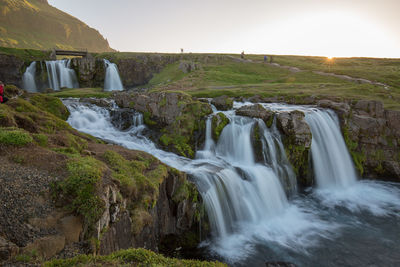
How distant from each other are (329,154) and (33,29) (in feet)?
560

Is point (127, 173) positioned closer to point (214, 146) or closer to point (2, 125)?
point (2, 125)

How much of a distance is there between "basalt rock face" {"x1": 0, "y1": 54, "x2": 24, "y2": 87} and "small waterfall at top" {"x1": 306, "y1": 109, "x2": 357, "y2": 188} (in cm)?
4488

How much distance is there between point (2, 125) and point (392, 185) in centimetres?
2670

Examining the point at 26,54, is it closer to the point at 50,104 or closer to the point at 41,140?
the point at 50,104

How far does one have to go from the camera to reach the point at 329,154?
19.7 metres

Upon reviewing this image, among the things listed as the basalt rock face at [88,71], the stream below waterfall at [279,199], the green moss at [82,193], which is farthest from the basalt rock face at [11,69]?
the green moss at [82,193]

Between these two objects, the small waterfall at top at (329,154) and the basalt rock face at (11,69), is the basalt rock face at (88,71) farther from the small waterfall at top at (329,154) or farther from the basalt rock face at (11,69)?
the small waterfall at top at (329,154)

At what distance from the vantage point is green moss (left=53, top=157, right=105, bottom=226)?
6.09m

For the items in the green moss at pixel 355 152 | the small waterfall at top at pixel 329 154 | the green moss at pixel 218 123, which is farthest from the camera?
the green moss at pixel 355 152

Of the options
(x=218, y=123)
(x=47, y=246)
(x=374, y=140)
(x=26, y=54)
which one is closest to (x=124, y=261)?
(x=47, y=246)

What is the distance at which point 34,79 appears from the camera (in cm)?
3856

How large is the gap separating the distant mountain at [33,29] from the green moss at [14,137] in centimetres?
12036

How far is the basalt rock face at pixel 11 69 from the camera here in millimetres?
37562

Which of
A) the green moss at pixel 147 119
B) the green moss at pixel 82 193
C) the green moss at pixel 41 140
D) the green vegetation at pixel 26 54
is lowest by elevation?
the green moss at pixel 147 119
